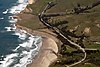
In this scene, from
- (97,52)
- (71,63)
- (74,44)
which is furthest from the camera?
(74,44)

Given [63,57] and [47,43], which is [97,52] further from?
[47,43]

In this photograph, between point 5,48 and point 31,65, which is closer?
point 31,65

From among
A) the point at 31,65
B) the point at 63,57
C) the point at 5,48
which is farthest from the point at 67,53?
the point at 5,48

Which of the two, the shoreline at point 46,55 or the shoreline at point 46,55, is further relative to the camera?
the shoreline at point 46,55

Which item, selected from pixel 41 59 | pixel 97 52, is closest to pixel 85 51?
pixel 97 52

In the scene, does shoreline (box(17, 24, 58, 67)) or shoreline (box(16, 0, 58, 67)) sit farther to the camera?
shoreline (box(16, 0, 58, 67))

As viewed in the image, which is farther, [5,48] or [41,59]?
[5,48]

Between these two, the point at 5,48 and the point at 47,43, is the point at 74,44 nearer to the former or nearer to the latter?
the point at 47,43

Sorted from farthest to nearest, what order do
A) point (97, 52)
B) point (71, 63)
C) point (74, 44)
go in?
point (74, 44)
point (97, 52)
point (71, 63)
